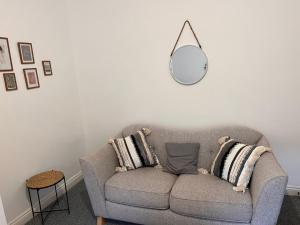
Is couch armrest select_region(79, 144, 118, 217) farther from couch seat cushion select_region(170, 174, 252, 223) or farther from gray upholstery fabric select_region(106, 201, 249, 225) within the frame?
couch seat cushion select_region(170, 174, 252, 223)

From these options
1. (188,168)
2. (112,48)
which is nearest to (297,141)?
(188,168)

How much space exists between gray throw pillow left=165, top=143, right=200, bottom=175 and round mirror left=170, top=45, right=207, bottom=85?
71 cm

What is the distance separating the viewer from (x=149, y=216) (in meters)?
2.17

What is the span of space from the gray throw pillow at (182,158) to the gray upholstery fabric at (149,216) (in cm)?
46

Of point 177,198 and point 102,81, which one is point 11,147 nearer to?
point 102,81

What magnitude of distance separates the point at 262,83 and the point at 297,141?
0.70 metres

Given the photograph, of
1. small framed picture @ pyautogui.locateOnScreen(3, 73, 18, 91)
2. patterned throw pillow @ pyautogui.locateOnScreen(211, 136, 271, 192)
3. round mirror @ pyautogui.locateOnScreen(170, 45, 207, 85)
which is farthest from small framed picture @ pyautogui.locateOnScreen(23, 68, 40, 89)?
patterned throw pillow @ pyautogui.locateOnScreen(211, 136, 271, 192)

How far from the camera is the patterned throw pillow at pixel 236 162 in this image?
81.7 inches

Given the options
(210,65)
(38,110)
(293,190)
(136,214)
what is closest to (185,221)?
(136,214)

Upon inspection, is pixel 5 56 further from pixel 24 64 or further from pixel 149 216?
pixel 149 216

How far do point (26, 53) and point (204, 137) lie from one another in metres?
1.99

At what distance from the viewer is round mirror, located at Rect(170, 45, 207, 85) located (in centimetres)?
265

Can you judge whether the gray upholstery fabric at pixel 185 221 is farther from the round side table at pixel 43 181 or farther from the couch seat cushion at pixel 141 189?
the round side table at pixel 43 181

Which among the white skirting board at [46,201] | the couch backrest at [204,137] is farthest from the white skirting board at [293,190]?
the white skirting board at [46,201]
